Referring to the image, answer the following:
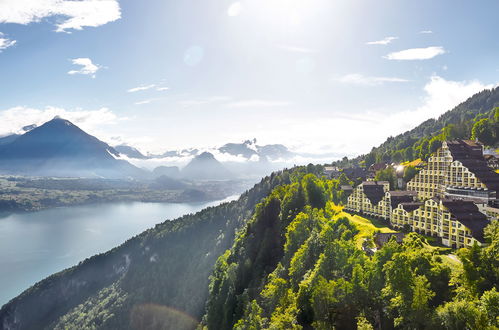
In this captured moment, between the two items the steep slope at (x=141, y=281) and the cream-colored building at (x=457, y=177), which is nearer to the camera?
the cream-colored building at (x=457, y=177)

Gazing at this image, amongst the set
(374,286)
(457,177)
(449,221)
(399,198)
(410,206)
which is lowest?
(374,286)

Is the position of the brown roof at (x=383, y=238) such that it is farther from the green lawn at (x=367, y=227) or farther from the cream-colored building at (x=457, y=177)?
the cream-colored building at (x=457, y=177)

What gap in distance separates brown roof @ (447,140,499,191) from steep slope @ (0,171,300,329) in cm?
7825

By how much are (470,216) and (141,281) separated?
128364 mm

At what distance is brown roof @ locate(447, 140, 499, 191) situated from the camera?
48.0m

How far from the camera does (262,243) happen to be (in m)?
70.9

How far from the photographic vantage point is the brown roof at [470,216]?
36.8 meters

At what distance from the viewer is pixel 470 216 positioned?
1550 inches

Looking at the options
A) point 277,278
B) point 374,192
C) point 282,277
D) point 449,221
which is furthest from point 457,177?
point 277,278

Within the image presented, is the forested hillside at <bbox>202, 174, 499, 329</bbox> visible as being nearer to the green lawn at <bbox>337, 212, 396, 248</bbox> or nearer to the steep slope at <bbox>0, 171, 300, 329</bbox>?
the green lawn at <bbox>337, 212, 396, 248</bbox>

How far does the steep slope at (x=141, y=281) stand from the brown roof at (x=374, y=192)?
6944 cm

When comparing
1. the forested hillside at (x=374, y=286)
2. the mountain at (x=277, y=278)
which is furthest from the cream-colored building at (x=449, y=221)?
the mountain at (x=277, y=278)

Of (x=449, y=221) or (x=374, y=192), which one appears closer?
(x=449, y=221)

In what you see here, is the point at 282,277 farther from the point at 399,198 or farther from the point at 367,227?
the point at 399,198
